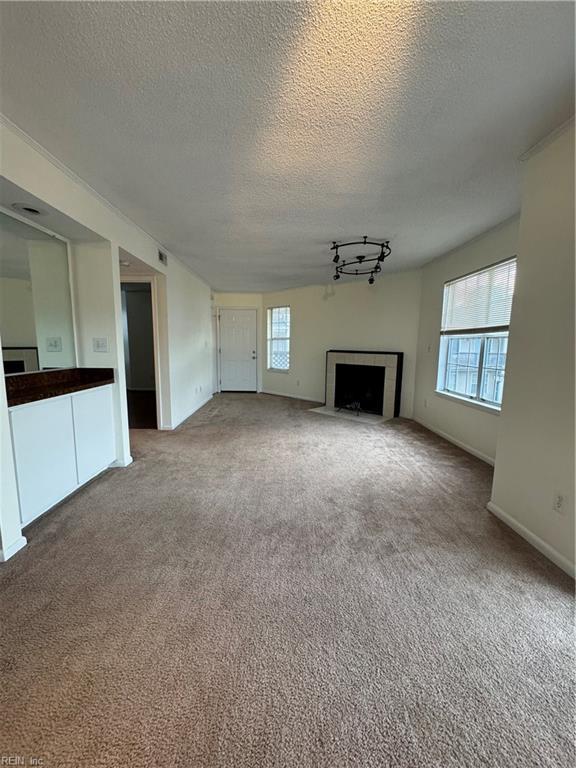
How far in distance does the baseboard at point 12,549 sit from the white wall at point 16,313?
1.28 m

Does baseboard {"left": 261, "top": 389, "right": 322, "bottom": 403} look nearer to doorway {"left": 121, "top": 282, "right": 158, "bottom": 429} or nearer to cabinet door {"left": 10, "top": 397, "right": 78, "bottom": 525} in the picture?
doorway {"left": 121, "top": 282, "right": 158, "bottom": 429}

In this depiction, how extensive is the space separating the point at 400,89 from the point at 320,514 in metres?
2.51

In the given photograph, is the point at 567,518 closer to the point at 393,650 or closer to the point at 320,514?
the point at 393,650

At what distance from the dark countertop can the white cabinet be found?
1.8 inches

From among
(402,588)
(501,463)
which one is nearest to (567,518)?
(501,463)

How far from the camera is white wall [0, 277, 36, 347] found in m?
2.15

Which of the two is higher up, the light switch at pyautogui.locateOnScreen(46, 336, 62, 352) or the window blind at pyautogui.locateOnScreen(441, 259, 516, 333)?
the window blind at pyautogui.locateOnScreen(441, 259, 516, 333)

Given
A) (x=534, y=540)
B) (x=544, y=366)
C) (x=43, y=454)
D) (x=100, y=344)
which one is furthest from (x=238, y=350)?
(x=534, y=540)

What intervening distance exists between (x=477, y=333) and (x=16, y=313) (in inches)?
172

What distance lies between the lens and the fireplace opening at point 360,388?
538 cm

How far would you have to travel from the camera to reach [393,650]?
→ 4.11ft

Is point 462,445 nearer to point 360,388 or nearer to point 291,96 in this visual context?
point 360,388

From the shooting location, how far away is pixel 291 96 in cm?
150

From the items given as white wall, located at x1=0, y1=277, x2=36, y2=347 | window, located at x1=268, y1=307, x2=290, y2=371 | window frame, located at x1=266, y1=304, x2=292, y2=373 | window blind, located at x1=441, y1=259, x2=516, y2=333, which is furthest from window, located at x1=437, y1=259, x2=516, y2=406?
white wall, located at x1=0, y1=277, x2=36, y2=347
